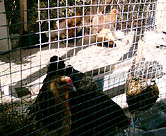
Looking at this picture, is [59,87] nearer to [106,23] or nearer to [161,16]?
[106,23]

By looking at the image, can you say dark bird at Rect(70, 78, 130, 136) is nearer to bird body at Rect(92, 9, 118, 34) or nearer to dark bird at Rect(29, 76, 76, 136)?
dark bird at Rect(29, 76, 76, 136)

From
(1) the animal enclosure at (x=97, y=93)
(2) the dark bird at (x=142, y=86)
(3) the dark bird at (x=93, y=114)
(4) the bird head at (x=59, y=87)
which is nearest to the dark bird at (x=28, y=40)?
(1) the animal enclosure at (x=97, y=93)

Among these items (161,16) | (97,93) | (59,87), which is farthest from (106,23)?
(161,16)

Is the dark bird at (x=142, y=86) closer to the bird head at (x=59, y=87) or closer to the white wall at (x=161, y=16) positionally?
the white wall at (x=161, y=16)

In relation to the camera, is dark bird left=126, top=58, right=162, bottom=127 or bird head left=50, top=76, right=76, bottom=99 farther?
dark bird left=126, top=58, right=162, bottom=127

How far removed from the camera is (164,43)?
260 cm

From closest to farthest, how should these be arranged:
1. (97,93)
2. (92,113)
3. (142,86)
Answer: (92,113) → (97,93) → (142,86)

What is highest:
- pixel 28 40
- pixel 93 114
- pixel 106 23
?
pixel 106 23

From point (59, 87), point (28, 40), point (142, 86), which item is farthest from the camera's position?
point (28, 40)

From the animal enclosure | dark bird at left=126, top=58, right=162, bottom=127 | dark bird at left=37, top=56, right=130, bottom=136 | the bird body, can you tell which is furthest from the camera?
dark bird at left=126, top=58, right=162, bottom=127

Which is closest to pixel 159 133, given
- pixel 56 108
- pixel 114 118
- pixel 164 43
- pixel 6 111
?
pixel 114 118

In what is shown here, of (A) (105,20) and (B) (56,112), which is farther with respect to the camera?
(A) (105,20)

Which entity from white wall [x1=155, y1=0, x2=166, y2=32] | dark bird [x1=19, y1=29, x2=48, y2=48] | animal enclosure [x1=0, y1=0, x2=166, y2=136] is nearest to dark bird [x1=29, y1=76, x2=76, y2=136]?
animal enclosure [x1=0, y1=0, x2=166, y2=136]

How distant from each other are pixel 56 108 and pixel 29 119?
1.35 ft
